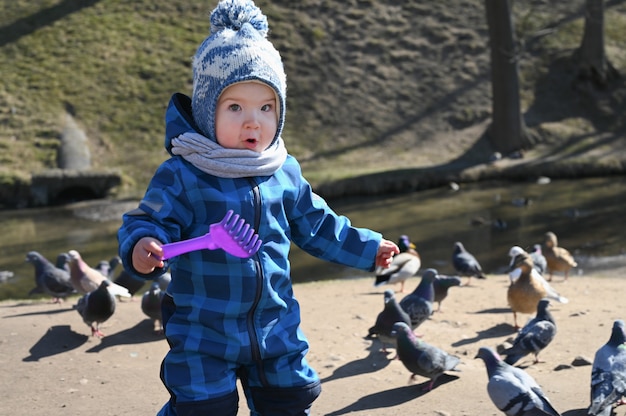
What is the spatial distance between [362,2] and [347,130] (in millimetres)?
5580

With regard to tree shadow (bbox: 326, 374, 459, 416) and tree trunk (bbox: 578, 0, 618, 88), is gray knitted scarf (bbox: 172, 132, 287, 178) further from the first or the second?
tree trunk (bbox: 578, 0, 618, 88)

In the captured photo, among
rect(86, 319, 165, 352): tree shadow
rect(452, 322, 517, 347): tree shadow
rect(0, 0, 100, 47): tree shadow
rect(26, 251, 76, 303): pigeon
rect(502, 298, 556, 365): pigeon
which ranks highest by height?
rect(0, 0, 100, 47): tree shadow

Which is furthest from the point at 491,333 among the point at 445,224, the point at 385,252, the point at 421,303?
the point at 445,224

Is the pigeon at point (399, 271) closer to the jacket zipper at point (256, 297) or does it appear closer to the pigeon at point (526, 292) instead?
the pigeon at point (526, 292)

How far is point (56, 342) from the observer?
7297mm

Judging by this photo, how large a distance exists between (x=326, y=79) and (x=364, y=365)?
53.8 feet

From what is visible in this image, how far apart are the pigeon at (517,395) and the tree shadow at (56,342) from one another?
3424 mm

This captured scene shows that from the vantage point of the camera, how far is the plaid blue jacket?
3904 millimetres

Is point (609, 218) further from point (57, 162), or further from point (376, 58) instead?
point (57, 162)

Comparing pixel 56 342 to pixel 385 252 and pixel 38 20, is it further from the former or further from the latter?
pixel 38 20

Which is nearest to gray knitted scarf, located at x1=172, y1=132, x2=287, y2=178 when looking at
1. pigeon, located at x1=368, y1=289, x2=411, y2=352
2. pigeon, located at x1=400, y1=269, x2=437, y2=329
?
pigeon, located at x1=368, y1=289, x2=411, y2=352

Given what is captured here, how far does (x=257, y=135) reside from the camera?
403 cm

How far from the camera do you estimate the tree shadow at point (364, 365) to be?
6.57 metres

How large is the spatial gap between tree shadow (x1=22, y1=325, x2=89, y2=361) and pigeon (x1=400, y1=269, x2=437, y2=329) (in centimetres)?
269
